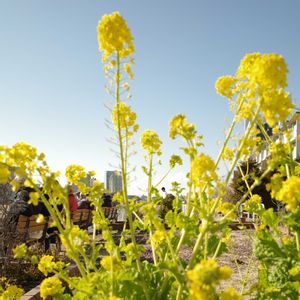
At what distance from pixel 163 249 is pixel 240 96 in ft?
3.26

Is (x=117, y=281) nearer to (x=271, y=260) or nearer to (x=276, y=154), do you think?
(x=271, y=260)

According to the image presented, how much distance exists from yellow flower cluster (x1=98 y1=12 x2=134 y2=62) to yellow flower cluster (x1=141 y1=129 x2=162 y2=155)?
69 cm

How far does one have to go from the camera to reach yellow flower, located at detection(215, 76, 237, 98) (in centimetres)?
195

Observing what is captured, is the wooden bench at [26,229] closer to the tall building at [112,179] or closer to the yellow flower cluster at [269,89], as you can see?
the tall building at [112,179]

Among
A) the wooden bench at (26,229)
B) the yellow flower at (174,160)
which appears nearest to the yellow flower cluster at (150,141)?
the yellow flower at (174,160)

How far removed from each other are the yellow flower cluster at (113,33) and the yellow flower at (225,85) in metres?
0.50

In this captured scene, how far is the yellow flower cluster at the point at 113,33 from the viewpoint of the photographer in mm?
1726

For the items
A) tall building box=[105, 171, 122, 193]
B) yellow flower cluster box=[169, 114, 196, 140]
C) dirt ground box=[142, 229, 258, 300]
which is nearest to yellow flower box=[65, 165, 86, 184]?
tall building box=[105, 171, 122, 193]

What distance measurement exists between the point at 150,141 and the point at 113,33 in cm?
79

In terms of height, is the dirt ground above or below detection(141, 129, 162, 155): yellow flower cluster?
below

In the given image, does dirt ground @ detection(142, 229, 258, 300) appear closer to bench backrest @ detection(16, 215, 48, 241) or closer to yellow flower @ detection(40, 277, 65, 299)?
bench backrest @ detection(16, 215, 48, 241)

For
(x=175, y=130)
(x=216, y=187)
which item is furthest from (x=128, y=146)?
(x=216, y=187)

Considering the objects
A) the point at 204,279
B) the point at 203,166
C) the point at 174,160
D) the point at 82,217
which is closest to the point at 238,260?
the point at 82,217

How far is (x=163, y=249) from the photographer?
7.54ft
